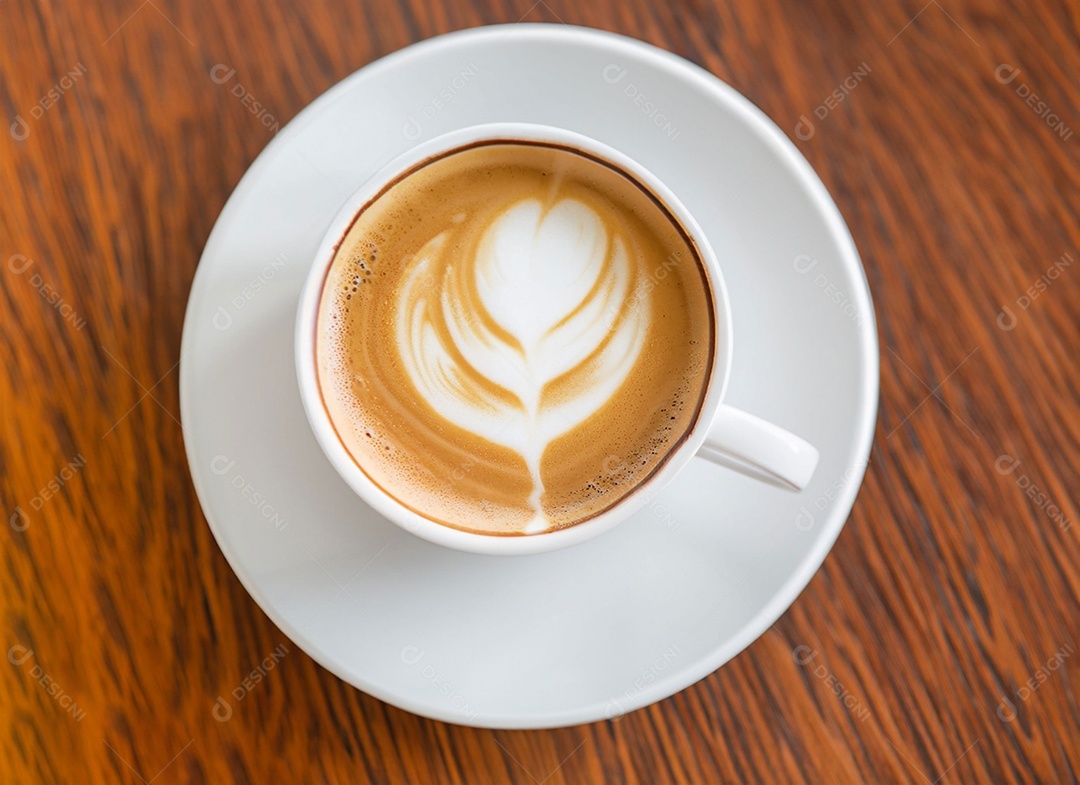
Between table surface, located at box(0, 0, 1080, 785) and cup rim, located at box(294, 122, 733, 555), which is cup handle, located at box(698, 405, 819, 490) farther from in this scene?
table surface, located at box(0, 0, 1080, 785)

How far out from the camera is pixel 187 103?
1344mm

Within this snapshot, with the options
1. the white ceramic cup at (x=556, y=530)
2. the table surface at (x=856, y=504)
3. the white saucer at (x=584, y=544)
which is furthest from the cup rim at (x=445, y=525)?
the table surface at (x=856, y=504)

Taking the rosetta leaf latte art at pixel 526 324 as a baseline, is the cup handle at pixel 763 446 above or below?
below

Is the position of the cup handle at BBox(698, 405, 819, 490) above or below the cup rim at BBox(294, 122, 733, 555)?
below

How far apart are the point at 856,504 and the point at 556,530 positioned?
0.56 meters

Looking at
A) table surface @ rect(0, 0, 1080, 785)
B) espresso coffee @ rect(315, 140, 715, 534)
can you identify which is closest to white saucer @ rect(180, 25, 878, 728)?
espresso coffee @ rect(315, 140, 715, 534)

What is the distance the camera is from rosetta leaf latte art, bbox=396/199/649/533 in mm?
1109

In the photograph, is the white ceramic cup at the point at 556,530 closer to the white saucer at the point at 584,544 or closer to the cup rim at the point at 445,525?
the cup rim at the point at 445,525

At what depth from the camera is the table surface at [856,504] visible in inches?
52.4

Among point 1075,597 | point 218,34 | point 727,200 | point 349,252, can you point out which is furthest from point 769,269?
point 218,34

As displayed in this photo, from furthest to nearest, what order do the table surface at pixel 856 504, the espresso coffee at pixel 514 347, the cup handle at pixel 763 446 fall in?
the table surface at pixel 856 504
the espresso coffee at pixel 514 347
the cup handle at pixel 763 446

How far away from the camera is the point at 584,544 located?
1180 millimetres

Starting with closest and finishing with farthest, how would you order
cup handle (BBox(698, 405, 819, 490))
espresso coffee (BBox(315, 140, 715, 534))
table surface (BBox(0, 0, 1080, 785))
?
cup handle (BBox(698, 405, 819, 490)) → espresso coffee (BBox(315, 140, 715, 534)) → table surface (BBox(0, 0, 1080, 785))

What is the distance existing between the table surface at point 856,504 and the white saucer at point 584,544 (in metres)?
0.23
